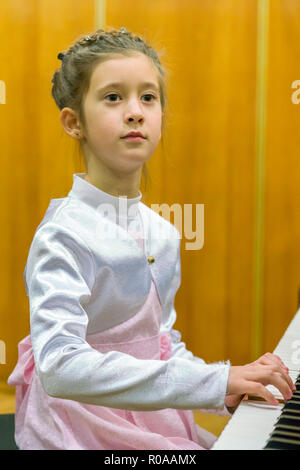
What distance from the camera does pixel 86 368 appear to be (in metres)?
0.77

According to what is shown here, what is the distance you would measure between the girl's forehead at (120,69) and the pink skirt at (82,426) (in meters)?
0.42

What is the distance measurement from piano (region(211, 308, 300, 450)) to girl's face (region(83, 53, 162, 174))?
0.37 metres

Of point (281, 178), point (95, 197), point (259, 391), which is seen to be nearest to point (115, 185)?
point (95, 197)

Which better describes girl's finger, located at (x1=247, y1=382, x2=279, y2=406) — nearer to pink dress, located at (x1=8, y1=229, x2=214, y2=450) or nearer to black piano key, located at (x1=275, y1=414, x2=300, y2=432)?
black piano key, located at (x1=275, y1=414, x2=300, y2=432)

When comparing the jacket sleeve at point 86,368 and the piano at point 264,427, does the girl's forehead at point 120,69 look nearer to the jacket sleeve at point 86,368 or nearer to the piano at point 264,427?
the jacket sleeve at point 86,368

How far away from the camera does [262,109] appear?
8.25ft

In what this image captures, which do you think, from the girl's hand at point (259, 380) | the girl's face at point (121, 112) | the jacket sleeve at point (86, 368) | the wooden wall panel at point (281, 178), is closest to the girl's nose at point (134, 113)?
the girl's face at point (121, 112)

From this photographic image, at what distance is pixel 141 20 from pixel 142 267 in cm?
173

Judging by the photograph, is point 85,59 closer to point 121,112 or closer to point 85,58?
point 85,58

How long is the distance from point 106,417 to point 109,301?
159mm

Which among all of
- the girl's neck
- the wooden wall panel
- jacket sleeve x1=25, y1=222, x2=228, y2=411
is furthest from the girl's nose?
the wooden wall panel

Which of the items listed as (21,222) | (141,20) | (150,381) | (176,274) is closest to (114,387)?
(150,381)

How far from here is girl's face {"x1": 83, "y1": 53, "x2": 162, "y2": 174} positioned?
35.8 inches
